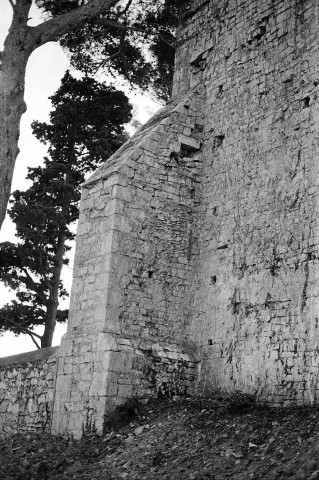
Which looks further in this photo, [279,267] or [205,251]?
[205,251]

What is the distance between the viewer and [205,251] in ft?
34.6

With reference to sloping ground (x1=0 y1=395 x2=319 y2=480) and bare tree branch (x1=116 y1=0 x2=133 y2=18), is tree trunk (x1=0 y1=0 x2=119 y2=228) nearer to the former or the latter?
bare tree branch (x1=116 y1=0 x2=133 y2=18)

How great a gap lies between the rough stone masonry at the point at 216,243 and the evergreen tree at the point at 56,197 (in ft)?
16.3

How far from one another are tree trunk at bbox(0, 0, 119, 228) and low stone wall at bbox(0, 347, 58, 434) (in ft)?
7.55

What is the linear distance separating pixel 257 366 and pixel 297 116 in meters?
3.34

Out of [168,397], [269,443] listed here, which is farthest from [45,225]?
[269,443]

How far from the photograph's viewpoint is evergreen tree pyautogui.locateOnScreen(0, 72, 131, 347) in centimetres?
1584

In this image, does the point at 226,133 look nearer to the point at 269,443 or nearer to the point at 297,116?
the point at 297,116

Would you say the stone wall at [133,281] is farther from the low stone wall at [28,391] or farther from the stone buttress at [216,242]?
the low stone wall at [28,391]

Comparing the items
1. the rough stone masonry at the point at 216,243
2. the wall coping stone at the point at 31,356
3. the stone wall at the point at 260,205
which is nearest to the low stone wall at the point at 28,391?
the wall coping stone at the point at 31,356

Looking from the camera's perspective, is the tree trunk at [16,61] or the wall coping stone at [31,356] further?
the wall coping stone at [31,356]

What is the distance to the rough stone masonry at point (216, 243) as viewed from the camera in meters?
9.09

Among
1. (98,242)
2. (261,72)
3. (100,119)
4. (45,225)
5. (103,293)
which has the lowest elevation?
(103,293)

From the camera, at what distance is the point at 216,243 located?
410 inches
